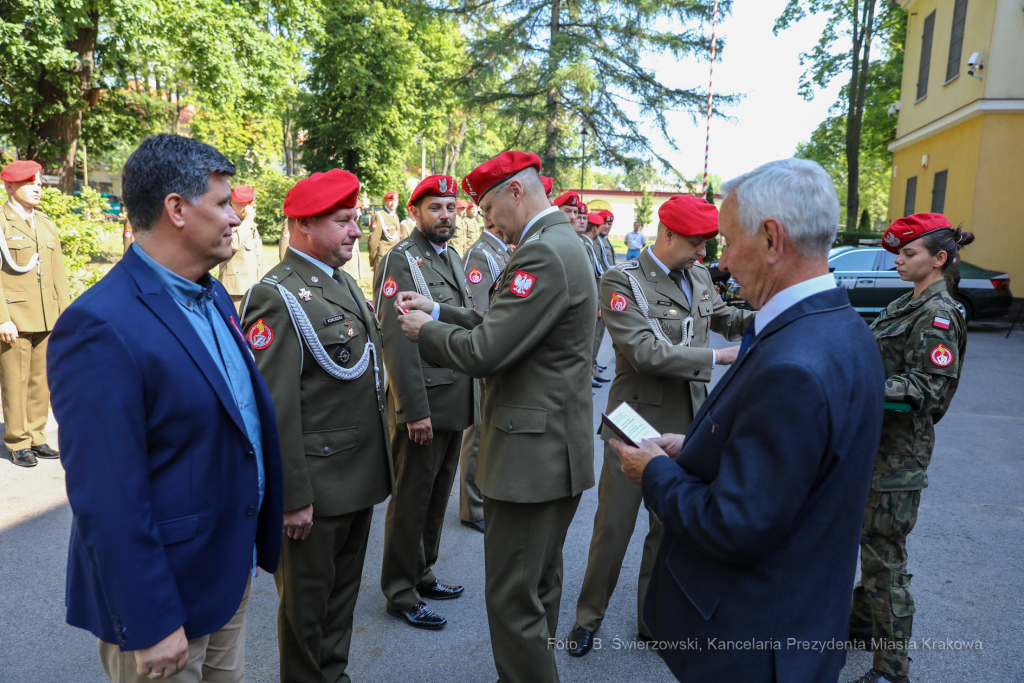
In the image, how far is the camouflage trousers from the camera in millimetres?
2848

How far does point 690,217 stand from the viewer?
3230 mm

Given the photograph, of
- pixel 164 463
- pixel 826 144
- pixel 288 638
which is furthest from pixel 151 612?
pixel 826 144

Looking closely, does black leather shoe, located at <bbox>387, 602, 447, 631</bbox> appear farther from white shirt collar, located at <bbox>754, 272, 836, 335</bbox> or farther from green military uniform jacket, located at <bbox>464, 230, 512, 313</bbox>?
white shirt collar, located at <bbox>754, 272, 836, 335</bbox>

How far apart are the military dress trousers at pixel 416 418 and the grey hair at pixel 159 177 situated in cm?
164

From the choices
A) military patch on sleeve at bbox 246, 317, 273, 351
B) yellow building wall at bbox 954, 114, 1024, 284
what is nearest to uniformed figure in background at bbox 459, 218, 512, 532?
military patch on sleeve at bbox 246, 317, 273, 351

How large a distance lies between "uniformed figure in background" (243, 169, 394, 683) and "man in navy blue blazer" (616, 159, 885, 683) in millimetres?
1412

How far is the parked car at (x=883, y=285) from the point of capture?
39.6 ft

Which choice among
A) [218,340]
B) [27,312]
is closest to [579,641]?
[218,340]

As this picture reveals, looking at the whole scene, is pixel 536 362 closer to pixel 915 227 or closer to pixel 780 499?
pixel 780 499

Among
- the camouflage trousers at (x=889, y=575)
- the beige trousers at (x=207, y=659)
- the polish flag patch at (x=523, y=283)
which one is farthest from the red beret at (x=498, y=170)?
the camouflage trousers at (x=889, y=575)

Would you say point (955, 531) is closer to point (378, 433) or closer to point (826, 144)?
point (378, 433)

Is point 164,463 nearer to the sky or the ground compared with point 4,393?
nearer to the sky

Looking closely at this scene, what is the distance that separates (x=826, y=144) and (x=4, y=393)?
2989 centimetres

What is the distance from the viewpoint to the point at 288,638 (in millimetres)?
2617
